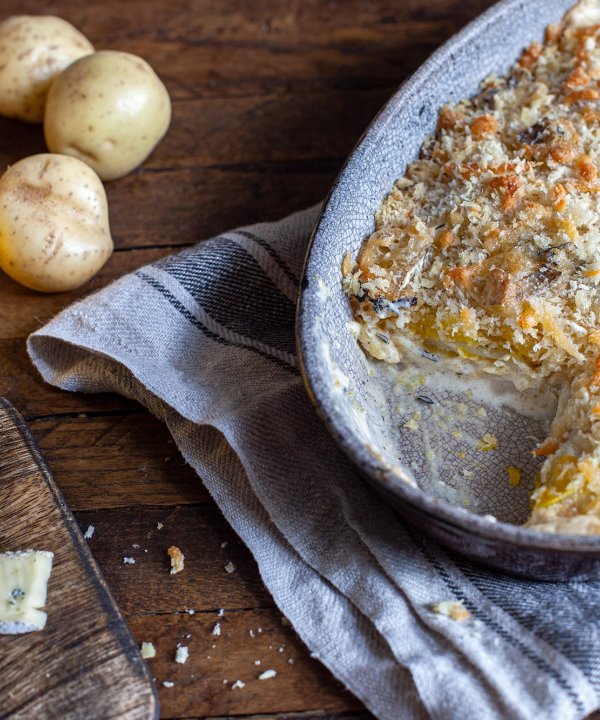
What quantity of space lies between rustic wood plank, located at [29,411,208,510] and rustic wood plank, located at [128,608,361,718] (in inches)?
12.6

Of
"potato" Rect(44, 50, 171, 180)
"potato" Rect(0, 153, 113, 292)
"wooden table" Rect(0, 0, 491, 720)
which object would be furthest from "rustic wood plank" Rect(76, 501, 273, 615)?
"potato" Rect(44, 50, 171, 180)

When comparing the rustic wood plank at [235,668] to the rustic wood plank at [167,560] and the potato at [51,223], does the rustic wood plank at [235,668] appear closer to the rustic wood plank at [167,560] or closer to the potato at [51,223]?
the rustic wood plank at [167,560]

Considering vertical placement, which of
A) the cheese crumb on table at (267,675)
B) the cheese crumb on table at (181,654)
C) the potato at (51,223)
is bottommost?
the cheese crumb on table at (181,654)

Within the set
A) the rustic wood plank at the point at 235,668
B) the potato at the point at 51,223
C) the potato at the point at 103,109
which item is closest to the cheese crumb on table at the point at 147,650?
the rustic wood plank at the point at 235,668

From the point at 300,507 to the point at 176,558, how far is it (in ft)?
0.98

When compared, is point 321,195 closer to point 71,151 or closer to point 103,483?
point 71,151

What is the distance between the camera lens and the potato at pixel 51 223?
99.2 inches

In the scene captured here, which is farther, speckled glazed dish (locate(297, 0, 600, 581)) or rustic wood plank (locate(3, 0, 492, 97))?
rustic wood plank (locate(3, 0, 492, 97))

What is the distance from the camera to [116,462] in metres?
2.32

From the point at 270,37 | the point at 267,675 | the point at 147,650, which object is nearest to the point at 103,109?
the point at 270,37

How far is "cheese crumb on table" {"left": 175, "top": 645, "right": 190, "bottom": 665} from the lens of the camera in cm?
194

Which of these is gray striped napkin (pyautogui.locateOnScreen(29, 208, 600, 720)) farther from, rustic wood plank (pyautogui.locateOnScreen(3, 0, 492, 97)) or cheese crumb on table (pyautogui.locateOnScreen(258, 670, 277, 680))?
rustic wood plank (pyautogui.locateOnScreen(3, 0, 492, 97))

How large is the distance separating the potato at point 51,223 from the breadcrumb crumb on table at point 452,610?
137cm

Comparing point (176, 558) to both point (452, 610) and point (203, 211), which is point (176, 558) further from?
point (203, 211)
